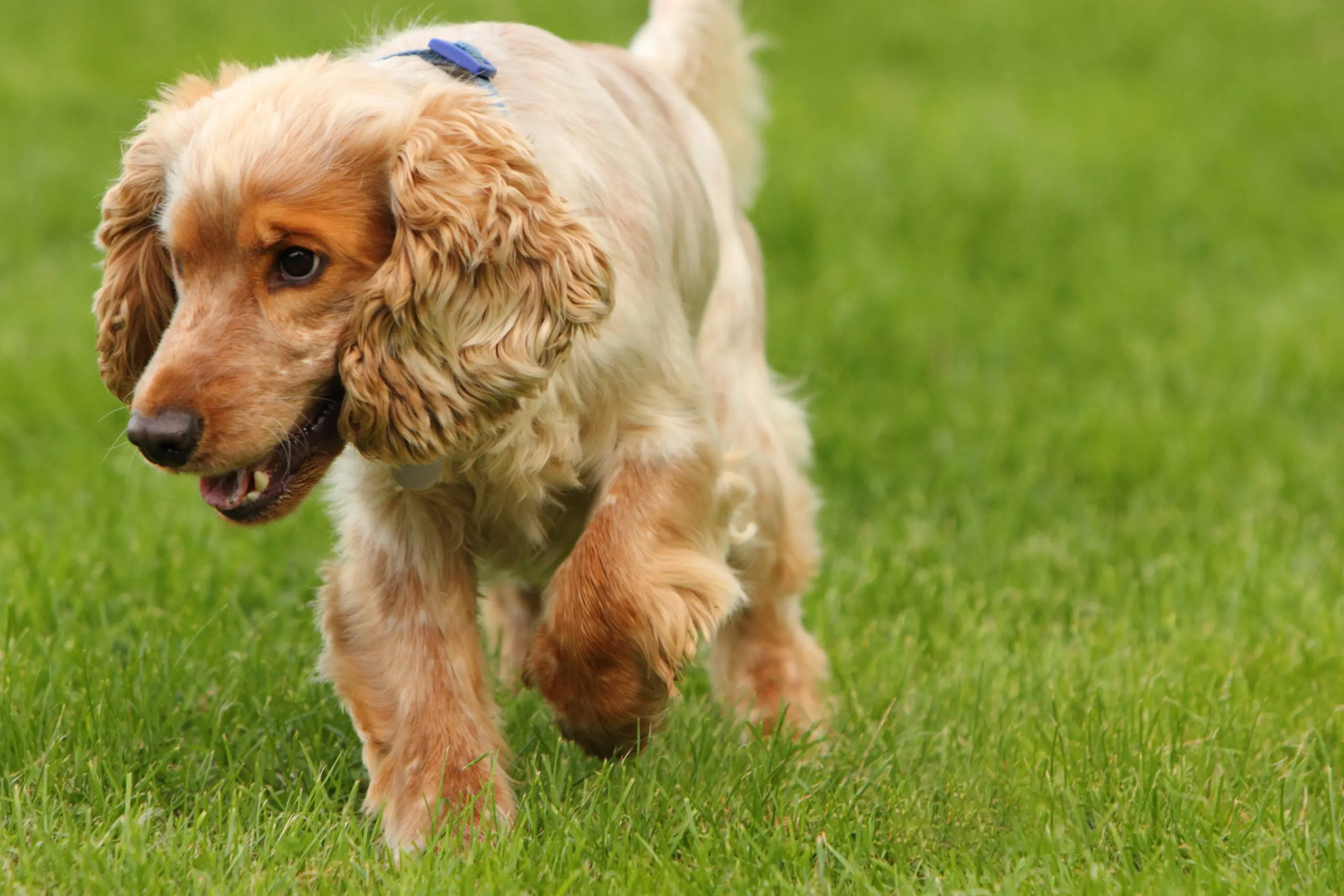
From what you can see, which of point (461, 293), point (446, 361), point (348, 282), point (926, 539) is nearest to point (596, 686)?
point (446, 361)

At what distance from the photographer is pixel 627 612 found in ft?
10.9

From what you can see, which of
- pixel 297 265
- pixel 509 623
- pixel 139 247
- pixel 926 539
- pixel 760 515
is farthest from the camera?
pixel 926 539

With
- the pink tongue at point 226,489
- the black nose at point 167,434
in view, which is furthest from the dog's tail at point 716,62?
the black nose at point 167,434

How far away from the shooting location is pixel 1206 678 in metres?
4.23

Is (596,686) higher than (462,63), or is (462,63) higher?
(462,63)

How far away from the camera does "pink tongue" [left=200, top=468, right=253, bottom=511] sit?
10.1 feet

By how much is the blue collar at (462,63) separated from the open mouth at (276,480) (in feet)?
2.25

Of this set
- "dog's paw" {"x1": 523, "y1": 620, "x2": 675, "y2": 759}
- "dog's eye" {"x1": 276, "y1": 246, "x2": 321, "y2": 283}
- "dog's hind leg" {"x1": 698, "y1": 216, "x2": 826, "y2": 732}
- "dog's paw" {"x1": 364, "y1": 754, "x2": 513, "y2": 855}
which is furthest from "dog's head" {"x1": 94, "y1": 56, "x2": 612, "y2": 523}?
"dog's hind leg" {"x1": 698, "y1": 216, "x2": 826, "y2": 732}

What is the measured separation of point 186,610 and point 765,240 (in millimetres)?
4470

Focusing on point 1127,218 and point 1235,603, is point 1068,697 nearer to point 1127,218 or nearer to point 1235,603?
point 1235,603

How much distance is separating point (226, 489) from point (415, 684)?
608 millimetres

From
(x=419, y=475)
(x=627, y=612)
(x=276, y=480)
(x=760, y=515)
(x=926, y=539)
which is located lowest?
(x=926, y=539)

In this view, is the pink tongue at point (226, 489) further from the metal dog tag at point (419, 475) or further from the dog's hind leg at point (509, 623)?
the dog's hind leg at point (509, 623)

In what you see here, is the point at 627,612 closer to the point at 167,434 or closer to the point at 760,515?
the point at 167,434
